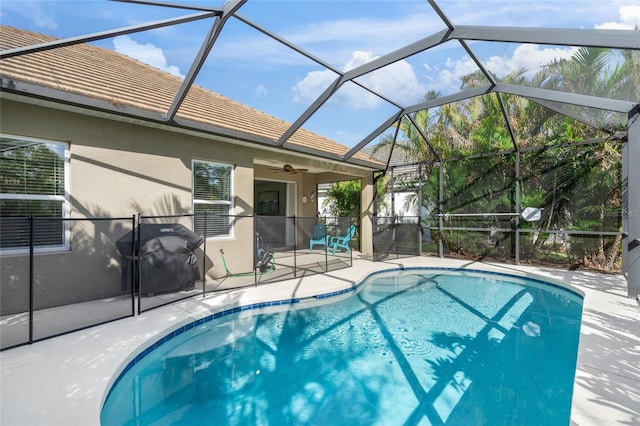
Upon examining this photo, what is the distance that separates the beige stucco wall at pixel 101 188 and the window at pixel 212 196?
21cm

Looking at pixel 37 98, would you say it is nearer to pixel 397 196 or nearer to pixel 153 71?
pixel 153 71

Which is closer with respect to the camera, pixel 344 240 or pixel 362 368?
pixel 362 368

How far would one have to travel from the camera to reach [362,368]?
3.93 m

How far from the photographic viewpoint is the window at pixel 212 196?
7.15 m

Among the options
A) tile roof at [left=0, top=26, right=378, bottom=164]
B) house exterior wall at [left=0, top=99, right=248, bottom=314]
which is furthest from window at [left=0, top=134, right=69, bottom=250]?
tile roof at [left=0, top=26, right=378, bottom=164]

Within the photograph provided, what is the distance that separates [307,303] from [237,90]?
4.98 meters

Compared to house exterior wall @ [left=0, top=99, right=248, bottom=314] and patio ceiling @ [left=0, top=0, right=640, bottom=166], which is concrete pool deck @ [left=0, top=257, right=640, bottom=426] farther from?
patio ceiling @ [left=0, top=0, right=640, bottom=166]

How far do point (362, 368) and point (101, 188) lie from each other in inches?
202

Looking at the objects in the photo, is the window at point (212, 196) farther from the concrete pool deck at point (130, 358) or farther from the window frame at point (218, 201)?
the concrete pool deck at point (130, 358)

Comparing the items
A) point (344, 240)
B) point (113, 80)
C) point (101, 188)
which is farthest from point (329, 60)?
point (344, 240)

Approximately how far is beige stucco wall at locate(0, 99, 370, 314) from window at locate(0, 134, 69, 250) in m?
0.15

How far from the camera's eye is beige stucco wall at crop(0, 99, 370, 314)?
16.0 ft

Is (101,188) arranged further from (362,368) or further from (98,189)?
(362,368)

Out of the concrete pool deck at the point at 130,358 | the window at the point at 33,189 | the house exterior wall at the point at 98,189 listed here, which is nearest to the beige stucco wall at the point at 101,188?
the house exterior wall at the point at 98,189
